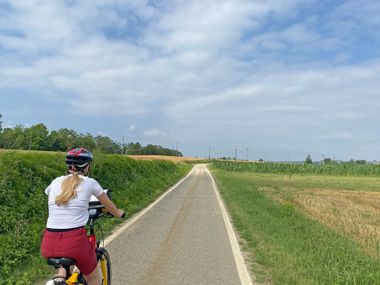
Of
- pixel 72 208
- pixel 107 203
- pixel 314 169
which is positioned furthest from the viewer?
pixel 314 169

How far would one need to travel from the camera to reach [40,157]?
45.4 feet

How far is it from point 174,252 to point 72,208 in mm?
5212

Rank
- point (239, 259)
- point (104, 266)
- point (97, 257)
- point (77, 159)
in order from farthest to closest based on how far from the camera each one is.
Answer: point (239, 259)
point (104, 266)
point (97, 257)
point (77, 159)

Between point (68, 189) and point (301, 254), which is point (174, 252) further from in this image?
point (68, 189)

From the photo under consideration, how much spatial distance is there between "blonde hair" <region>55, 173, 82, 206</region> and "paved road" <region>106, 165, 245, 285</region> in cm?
308

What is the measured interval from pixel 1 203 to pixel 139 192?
474 inches

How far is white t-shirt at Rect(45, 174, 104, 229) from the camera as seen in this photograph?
3.80 m

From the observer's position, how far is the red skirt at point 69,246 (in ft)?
12.2

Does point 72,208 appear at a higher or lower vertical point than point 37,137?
lower

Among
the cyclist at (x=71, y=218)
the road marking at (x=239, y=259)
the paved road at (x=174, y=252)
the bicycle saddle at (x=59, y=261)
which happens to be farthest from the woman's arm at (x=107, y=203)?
the road marking at (x=239, y=259)

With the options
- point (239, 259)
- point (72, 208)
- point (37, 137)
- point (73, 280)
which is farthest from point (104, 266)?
point (37, 137)

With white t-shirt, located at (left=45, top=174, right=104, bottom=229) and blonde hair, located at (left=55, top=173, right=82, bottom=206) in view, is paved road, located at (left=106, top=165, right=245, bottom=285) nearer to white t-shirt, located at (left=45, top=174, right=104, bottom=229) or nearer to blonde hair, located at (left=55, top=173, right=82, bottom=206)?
white t-shirt, located at (left=45, top=174, right=104, bottom=229)

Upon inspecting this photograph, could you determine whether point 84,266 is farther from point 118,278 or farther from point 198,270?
point 198,270

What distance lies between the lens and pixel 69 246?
12.3 ft
